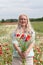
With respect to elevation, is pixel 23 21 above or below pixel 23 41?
above

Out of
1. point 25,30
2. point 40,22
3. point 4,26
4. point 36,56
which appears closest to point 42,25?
point 40,22

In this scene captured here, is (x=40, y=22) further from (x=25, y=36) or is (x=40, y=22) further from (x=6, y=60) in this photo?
(x=25, y=36)

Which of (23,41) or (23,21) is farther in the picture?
(23,21)

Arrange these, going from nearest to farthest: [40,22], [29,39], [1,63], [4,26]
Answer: [29,39] → [1,63] → [4,26] → [40,22]

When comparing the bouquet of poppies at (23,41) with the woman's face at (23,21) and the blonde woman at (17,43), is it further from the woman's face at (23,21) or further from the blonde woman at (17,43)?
the woman's face at (23,21)

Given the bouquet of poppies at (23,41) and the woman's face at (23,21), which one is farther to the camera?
the woman's face at (23,21)

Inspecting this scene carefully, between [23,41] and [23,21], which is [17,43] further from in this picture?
[23,21]

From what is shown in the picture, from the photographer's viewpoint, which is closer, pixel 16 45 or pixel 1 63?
pixel 16 45

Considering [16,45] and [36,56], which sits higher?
[16,45]

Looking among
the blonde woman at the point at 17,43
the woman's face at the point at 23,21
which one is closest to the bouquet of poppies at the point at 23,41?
the blonde woman at the point at 17,43

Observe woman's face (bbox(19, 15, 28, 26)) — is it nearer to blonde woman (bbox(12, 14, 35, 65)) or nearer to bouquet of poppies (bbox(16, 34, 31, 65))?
blonde woman (bbox(12, 14, 35, 65))

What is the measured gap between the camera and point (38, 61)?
6.27 meters

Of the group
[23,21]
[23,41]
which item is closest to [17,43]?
[23,41]

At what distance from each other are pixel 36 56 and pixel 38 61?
147mm
